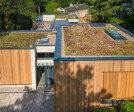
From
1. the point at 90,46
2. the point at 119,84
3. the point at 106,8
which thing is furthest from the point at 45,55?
the point at 106,8

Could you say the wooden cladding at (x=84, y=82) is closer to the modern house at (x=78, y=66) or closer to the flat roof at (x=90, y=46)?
the modern house at (x=78, y=66)

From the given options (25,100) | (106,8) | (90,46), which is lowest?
(25,100)

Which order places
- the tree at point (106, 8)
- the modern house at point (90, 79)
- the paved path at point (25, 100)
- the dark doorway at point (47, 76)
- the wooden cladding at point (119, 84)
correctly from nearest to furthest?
the modern house at point (90, 79) → the wooden cladding at point (119, 84) → the paved path at point (25, 100) → the dark doorway at point (47, 76) → the tree at point (106, 8)

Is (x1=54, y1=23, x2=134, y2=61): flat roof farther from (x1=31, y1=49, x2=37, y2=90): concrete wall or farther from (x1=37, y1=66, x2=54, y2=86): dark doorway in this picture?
(x1=37, y1=66, x2=54, y2=86): dark doorway

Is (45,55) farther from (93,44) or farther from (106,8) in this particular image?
(106,8)

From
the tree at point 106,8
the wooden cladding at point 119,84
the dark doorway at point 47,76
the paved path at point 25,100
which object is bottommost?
the paved path at point 25,100

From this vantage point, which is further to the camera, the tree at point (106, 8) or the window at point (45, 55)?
the tree at point (106, 8)

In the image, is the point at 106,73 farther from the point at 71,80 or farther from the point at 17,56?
the point at 17,56

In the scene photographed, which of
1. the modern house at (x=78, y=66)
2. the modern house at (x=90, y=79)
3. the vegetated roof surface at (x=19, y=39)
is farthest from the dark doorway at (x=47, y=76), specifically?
the modern house at (x=90, y=79)
